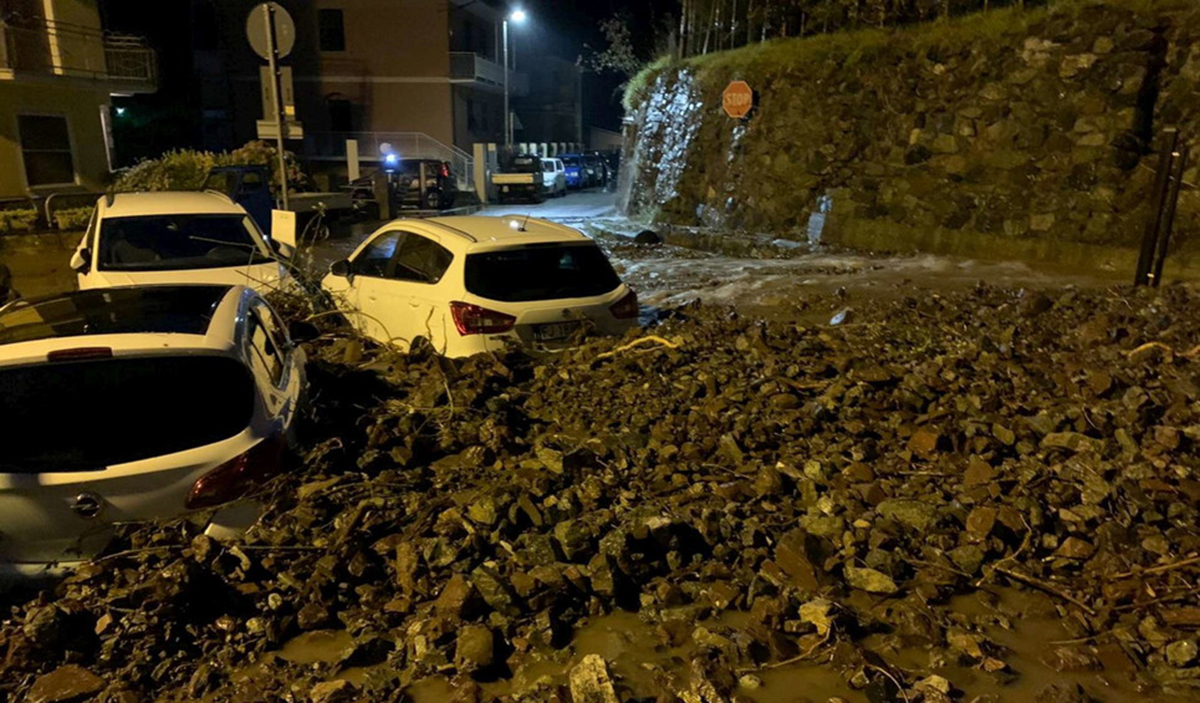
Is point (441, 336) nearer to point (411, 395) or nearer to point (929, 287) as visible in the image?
point (411, 395)

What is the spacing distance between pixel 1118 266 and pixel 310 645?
11872 millimetres

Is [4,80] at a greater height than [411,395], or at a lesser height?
greater

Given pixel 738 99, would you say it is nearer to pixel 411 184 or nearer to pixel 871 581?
pixel 411 184

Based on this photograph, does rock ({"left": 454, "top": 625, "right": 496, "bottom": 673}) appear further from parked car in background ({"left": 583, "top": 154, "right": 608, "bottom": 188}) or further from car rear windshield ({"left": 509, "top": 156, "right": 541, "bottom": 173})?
parked car in background ({"left": 583, "top": 154, "right": 608, "bottom": 188})

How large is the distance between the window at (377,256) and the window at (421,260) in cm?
28

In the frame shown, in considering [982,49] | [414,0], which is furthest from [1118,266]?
[414,0]

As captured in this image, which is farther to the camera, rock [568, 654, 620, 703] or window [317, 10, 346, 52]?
window [317, 10, 346, 52]

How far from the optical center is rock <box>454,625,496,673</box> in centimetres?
360

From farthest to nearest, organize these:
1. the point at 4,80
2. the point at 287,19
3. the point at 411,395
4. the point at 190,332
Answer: the point at 4,80 < the point at 287,19 < the point at 411,395 < the point at 190,332

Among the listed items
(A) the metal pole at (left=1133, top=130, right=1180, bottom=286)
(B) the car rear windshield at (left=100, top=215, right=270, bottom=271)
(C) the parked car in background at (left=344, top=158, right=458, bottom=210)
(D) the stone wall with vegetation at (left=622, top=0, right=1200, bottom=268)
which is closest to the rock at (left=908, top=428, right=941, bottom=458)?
(A) the metal pole at (left=1133, top=130, right=1180, bottom=286)

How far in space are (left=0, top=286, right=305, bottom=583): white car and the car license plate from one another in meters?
3.01

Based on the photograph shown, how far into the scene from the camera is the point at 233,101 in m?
36.8

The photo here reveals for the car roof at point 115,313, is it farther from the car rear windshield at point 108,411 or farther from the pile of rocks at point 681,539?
the pile of rocks at point 681,539

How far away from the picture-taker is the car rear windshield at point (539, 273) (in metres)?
6.97
